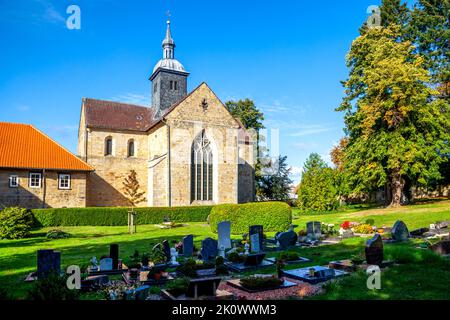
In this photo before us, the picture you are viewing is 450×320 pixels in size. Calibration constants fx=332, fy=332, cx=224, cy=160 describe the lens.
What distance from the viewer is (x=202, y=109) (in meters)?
31.9

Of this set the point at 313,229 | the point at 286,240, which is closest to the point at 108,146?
the point at 313,229

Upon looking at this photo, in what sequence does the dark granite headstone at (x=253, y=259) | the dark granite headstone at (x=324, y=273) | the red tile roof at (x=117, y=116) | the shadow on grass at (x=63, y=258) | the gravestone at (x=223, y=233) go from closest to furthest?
→ the dark granite headstone at (x=324, y=273) < the shadow on grass at (x=63, y=258) < the dark granite headstone at (x=253, y=259) < the gravestone at (x=223, y=233) < the red tile roof at (x=117, y=116)

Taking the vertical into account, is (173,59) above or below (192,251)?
above

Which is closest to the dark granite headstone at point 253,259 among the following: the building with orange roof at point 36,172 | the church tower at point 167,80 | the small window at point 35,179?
the building with orange roof at point 36,172

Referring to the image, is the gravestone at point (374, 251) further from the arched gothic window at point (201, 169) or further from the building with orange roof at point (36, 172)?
the building with orange roof at point (36, 172)

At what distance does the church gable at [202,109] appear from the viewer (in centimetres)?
3081

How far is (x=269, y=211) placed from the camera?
2080 cm

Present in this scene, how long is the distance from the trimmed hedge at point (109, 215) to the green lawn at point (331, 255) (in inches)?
49.9

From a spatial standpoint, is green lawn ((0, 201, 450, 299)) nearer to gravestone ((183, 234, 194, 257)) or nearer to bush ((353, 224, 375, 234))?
bush ((353, 224, 375, 234))

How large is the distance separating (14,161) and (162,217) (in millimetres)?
12661

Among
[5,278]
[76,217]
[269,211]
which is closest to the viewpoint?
[5,278]

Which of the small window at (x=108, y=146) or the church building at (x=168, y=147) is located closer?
the church building at (x=168, y=147)

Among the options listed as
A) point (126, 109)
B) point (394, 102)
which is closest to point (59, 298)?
point (394, 102)
